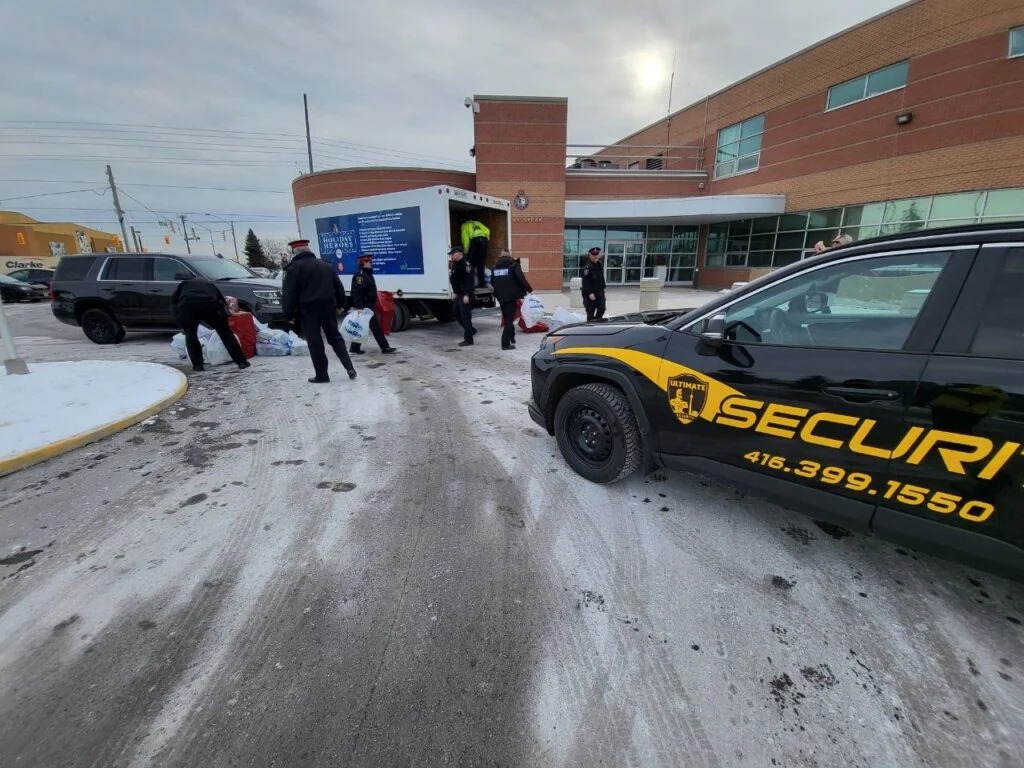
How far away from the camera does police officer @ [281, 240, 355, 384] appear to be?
555 centimetres

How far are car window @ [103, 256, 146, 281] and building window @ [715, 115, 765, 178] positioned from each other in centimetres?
2286

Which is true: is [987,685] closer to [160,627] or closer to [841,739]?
[841,739]

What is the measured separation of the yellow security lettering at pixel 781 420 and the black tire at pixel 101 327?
1167 centimetres

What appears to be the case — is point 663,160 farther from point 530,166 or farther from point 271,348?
point 271,348

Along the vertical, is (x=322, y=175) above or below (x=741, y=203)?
above

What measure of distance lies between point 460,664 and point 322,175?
1002 inches

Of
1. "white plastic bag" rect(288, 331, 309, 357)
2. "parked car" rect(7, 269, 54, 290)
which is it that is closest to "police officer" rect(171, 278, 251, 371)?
"white plastic bag" rect(288, 331, 309, 357)

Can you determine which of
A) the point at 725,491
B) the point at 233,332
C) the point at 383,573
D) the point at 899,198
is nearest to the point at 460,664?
the point at 383,573

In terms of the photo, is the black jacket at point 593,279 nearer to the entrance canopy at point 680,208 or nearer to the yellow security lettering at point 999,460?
the yellow security lettering at point 999,460

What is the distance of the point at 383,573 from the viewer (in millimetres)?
2396

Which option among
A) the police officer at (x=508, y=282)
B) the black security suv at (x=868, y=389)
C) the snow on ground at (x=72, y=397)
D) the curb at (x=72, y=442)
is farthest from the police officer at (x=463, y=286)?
the black security suv at (x=868, y=389)

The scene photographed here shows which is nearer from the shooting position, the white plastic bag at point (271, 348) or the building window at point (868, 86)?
the white plastic bag at point (271, 348)

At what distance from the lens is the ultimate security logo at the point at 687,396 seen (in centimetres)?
251

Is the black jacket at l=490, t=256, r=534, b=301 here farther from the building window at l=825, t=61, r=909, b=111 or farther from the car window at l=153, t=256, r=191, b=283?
the building window at l=825, t=61, r=909, b=111
